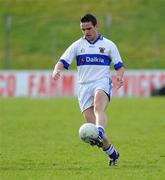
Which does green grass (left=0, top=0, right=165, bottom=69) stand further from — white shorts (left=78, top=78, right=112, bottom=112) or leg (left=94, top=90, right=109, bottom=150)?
leg (left=94, top=90, right=109, bottom=150)

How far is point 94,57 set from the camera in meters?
12.4

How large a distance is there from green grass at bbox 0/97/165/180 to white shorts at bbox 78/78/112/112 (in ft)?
3.09

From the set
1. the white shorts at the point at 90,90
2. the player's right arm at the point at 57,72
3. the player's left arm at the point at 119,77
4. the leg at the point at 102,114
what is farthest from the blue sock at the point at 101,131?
the player's right arm at the point at 57,72

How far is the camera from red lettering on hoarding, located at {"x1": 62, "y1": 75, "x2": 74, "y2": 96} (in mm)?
37375

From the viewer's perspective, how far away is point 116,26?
44.2 metres

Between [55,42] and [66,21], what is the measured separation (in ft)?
8.27

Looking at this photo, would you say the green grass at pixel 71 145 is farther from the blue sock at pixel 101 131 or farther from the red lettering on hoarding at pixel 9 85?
the red lettering on hoarding at pixel 9 85

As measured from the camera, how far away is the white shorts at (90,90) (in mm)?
12359

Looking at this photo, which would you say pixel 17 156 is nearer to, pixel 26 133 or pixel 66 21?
pixel 26 133

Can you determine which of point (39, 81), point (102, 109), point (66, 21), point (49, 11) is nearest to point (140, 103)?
point (39, 81)

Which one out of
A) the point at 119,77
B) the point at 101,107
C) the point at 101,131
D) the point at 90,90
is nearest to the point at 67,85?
the point at 90,90

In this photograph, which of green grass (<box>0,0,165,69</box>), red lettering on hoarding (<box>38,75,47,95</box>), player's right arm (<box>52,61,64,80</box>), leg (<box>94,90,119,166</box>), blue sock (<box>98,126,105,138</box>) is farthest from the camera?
green grass (<box>0,0,165,69</box>)

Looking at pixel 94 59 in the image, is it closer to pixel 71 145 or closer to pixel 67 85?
pixel 71 145

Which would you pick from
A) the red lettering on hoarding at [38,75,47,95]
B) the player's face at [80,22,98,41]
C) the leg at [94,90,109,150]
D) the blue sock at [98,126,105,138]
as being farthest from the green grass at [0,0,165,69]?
the blue sock at [98,126,105,138]
